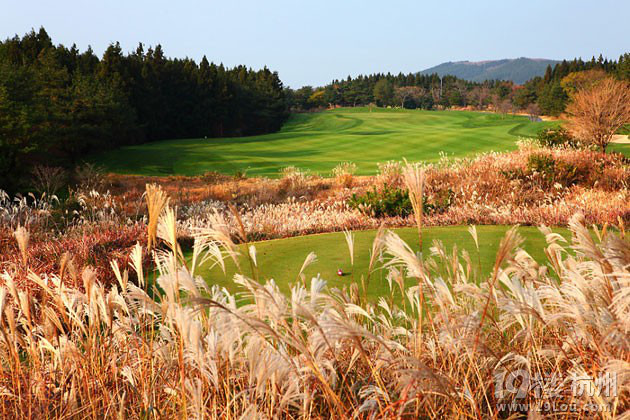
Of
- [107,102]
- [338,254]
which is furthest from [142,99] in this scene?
[338,254]

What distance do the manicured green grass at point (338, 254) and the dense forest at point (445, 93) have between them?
70712 mm

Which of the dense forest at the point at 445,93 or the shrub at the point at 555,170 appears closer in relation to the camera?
the shrub at the point at 555,170

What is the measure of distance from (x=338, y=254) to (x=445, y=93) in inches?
4165

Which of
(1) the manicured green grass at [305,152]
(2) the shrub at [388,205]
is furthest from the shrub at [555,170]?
(1) the manicured green grass at [305,152]

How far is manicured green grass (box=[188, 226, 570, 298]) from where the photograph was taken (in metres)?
5.22

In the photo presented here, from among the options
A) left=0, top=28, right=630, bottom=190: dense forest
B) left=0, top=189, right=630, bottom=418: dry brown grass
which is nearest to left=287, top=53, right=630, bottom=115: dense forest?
left=0, top=28, right=630, bottom=190: dense forest

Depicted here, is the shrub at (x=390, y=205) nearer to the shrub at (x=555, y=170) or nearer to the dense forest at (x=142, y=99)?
the shrub at (x=555, y=170)

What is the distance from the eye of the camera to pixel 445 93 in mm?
105125

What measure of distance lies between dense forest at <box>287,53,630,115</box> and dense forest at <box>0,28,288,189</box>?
27536mm

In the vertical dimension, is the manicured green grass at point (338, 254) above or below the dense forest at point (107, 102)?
below

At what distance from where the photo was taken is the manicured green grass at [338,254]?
522 centimetres

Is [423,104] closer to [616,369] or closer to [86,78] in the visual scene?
[86,78]

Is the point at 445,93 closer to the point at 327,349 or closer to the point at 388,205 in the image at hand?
the point at 388,205

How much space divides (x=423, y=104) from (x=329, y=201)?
88.7 m
